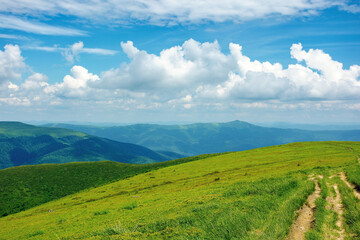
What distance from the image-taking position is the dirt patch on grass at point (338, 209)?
10971 millimetres

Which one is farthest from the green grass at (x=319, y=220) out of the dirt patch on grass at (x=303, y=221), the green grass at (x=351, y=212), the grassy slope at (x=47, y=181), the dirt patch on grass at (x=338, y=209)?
the grassy slope at (x=47, y=181)

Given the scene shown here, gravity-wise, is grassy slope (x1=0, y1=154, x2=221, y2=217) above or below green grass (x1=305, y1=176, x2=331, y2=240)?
below

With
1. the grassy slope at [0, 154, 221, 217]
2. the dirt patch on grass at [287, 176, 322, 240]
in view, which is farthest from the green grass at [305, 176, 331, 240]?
the grassy slope at [0, 154, 221, 217]

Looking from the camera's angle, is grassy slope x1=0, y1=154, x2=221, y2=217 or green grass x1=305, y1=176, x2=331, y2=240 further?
grassy slope x1=0, y1=154, x2=221, y2=217

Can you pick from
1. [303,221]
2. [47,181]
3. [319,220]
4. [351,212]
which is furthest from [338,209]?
[47,181]

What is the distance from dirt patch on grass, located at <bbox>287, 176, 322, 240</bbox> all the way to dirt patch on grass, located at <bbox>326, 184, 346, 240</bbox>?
113 centimetres

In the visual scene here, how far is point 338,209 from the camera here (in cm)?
1459

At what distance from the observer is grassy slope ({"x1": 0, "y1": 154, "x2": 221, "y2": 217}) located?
89.0 meters

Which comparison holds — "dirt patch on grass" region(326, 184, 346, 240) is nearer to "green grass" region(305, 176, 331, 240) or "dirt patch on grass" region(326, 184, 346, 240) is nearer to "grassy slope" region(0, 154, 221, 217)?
"green grass" region(305, 176, 331, 240)

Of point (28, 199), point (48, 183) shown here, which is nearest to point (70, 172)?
point (48, 183)

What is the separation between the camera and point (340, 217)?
13.0m

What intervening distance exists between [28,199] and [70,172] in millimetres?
37654

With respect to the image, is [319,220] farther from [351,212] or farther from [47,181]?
[47,181]

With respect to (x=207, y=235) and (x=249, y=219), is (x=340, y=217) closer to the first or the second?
(x=249, y=219)
